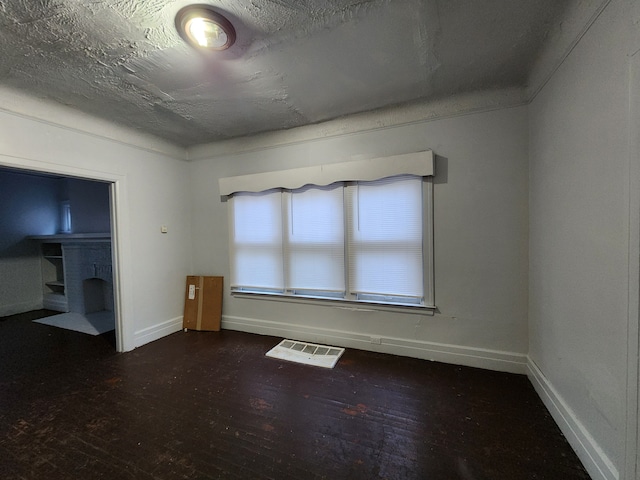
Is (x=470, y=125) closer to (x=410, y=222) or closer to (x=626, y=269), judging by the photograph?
(x=410, y=222)

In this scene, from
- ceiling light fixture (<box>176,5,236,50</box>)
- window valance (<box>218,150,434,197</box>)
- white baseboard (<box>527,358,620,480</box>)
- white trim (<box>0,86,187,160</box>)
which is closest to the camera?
white baseboard (<box>527,358,620,480</box>)

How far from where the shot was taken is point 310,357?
2.65 m

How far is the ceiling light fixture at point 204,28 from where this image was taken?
135cm

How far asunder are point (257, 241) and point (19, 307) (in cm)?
497

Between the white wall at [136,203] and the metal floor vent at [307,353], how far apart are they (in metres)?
1.65

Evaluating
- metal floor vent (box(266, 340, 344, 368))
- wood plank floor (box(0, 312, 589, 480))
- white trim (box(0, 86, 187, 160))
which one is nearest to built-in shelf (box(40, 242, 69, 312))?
wood plank floor (box(0, 312, 589, 480))

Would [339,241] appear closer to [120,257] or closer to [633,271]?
[633,271]

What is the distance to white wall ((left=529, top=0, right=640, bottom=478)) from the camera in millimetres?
1143

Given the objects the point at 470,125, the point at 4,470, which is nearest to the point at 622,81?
the point at 470,125

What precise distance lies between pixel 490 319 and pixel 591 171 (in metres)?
1.50

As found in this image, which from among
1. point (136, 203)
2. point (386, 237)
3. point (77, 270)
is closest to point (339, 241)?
point (386, 237)

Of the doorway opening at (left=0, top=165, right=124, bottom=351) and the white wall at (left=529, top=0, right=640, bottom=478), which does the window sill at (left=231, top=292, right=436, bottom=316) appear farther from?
the doorway opening at (left=0, top=165, right=124, bottom=351)

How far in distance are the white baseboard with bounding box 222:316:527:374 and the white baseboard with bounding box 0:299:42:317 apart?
4354 mm

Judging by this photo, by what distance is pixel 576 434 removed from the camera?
1470mm
